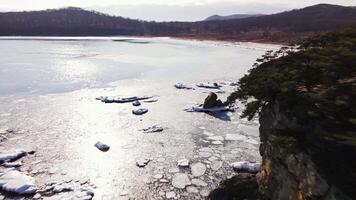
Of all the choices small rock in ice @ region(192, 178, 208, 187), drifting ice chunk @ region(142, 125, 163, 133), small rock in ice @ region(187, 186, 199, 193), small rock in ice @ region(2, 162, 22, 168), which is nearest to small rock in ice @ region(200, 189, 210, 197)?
small rock in ice @ region(187, 186, 199, 193)

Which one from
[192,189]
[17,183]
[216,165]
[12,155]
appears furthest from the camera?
[12,155]

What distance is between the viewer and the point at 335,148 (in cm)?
454

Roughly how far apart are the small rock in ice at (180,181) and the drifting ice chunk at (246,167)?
1315 mm

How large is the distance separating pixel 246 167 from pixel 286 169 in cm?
329

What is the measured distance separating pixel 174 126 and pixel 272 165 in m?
6.38

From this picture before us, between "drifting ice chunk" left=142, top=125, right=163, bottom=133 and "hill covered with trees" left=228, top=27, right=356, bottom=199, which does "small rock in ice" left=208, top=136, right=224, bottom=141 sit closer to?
"drifting ice chunk" left=142, top=125, right=163, bottom=133

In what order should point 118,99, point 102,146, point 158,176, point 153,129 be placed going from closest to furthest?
point 158,176 < point 102,146 < point 153,129 < point 118,99

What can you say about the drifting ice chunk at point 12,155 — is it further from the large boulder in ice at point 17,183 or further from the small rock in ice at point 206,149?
the small rock in ice at point 206,149

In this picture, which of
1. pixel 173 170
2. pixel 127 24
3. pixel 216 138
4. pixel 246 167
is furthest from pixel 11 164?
pixel 127 24

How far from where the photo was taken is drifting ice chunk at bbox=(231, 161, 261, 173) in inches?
342

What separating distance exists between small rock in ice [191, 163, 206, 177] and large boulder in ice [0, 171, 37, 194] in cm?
365

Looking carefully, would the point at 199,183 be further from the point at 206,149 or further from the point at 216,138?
the point at 216,138

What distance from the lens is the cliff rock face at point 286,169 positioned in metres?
4.52

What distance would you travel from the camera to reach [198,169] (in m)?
8.85
